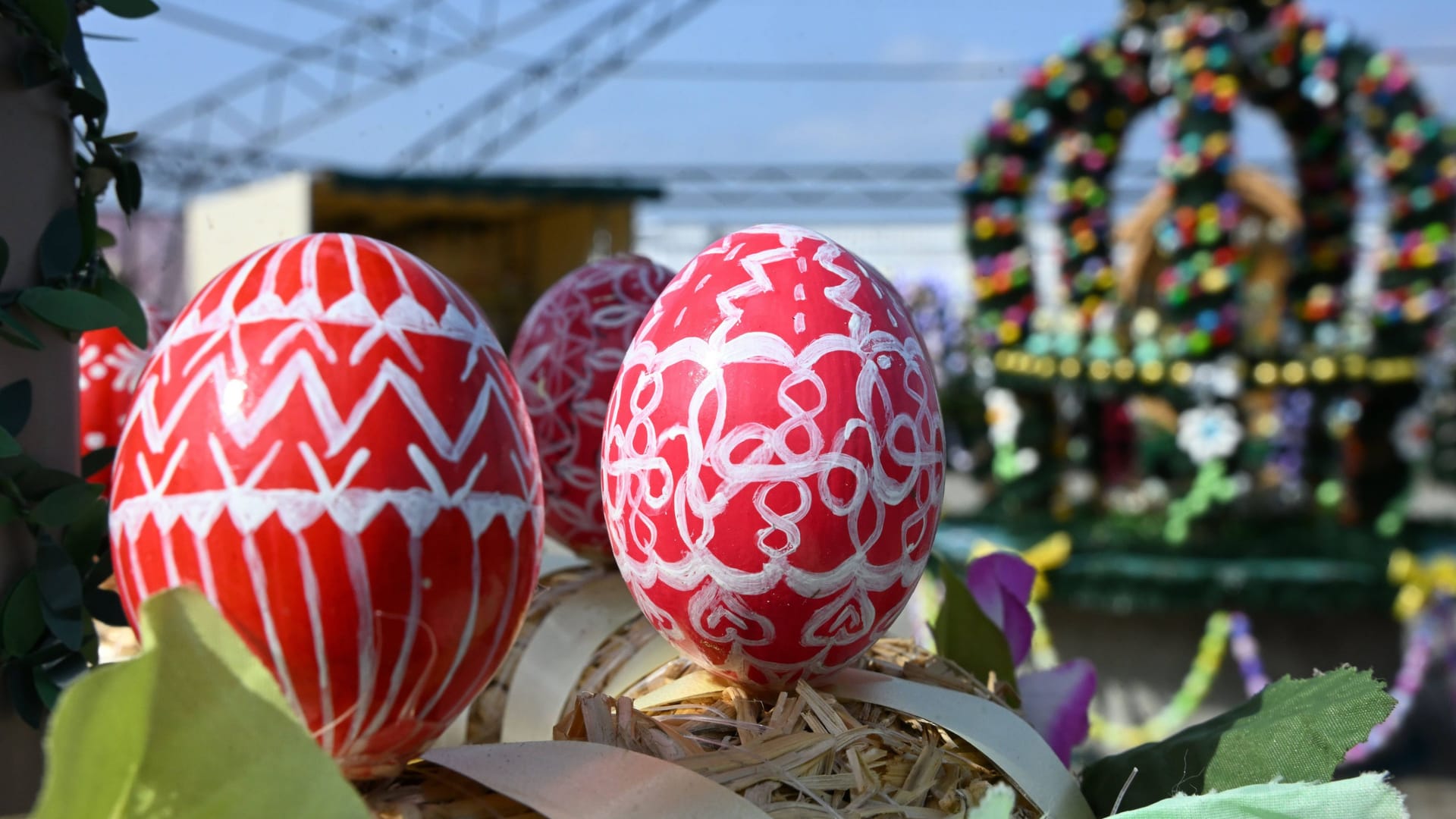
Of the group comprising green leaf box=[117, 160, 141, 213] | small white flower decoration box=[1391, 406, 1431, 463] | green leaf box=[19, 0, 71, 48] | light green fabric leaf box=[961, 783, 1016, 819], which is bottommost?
small white flower decoration box=[1391, 406, 1431, 463]

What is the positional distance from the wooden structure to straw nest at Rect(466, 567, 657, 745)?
2.95 metres

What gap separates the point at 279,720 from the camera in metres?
0.49

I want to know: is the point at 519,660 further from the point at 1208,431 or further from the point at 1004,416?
the point at 1004,416

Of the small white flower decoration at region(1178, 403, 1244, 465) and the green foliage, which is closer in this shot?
the green foliage

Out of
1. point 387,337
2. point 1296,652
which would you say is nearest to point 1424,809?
point 1296,652

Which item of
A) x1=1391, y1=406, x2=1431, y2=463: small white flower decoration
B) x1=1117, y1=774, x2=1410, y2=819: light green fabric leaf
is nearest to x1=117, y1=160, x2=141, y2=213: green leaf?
x1=1117, y1=774, x2=1410, y2=819: light green fabric leaf

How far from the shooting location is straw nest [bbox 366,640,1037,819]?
673 millimetres

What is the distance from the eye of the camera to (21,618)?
30.2 inches

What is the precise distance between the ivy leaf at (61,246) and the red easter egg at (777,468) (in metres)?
0.39

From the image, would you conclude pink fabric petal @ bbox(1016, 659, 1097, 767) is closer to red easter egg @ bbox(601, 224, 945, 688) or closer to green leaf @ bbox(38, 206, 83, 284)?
red easter egg @ bbox(601, 224, 945, 688)

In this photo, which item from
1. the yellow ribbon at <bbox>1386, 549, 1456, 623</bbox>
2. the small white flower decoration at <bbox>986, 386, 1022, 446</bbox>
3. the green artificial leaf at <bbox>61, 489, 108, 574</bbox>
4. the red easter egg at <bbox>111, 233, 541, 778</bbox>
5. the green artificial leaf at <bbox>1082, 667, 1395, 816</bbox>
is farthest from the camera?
the small white flower decoration at <bbox>986, 386, 1022, 446</bbox>

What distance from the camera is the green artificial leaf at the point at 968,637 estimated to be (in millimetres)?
988

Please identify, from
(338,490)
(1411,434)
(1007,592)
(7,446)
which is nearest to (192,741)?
(338,490)

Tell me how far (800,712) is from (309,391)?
0.37 meters
